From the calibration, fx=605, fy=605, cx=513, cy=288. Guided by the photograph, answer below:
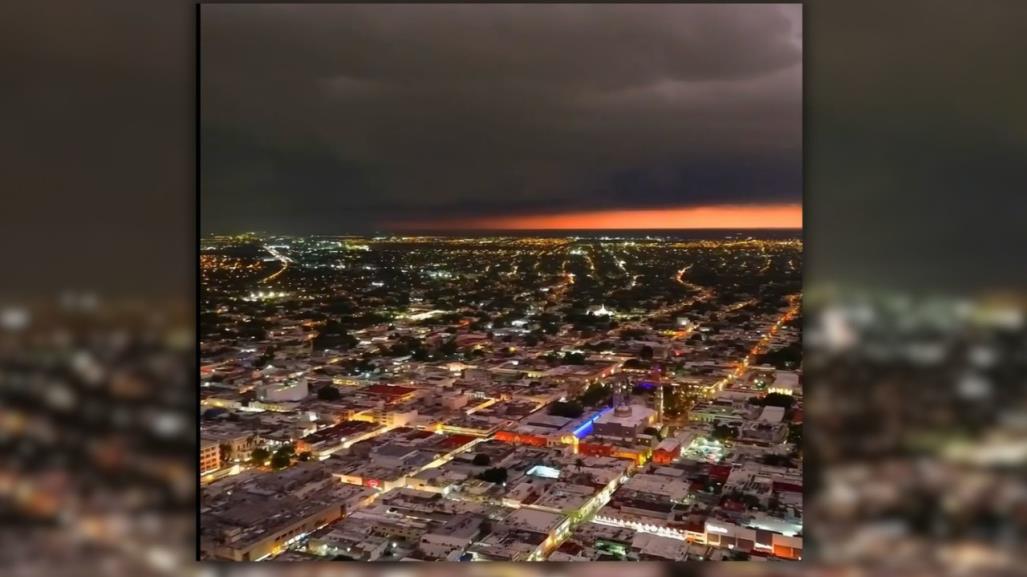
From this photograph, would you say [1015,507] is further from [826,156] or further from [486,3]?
[486,3]

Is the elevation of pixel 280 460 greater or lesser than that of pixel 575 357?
lesser

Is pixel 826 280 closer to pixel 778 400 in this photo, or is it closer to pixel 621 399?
pixel 778 400

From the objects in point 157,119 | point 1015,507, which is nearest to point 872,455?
point 1015,507

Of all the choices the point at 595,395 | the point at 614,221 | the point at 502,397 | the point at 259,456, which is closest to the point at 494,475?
the point at 502,397

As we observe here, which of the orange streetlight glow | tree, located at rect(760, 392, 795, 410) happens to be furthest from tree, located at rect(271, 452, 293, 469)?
tree, located at rect(760, 392, 795, 410)

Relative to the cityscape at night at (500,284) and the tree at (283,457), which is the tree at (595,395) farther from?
the tree at (283,457)
